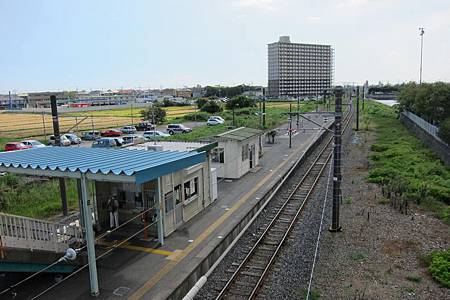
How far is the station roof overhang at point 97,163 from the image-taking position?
30.2 feet

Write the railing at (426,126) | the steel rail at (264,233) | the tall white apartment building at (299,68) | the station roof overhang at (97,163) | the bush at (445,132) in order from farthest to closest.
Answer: the tall white apartment building at (299,68) < the railing at (426,126) < the bush at (445,132) < the steel rail at (264,233) < the station roof overhang at (97,163)

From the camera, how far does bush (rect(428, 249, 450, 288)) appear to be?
32.5 feet

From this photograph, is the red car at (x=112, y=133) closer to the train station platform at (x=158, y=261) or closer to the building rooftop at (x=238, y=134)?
the building rooftop at (x=238, y=134)

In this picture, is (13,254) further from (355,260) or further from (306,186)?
(306,186)

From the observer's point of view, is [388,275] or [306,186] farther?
[306,186]

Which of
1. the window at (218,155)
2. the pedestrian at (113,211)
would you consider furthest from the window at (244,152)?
the pedestrian at (113,211)

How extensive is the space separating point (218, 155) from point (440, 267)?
42.1 feet

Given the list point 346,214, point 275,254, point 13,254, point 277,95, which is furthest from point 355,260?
point 277,95

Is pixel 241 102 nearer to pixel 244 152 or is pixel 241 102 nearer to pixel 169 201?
pixel 244 152

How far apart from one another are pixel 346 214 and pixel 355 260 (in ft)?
14.5

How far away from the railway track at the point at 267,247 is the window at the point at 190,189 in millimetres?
3009

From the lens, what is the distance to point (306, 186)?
818 inches

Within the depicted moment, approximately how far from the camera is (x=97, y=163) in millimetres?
9938

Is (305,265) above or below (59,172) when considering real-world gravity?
below
